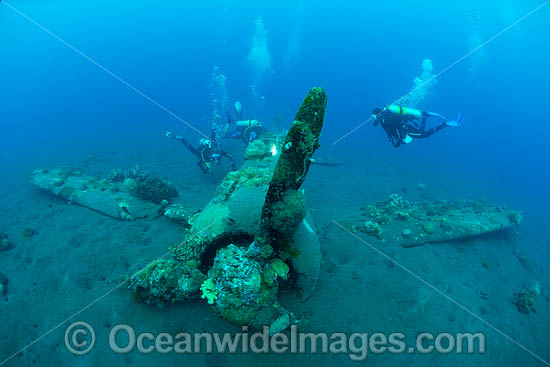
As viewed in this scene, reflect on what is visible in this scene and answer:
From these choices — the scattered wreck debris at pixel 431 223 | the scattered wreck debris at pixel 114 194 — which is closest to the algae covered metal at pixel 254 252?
the scattered wreck debris at pixel 114 194

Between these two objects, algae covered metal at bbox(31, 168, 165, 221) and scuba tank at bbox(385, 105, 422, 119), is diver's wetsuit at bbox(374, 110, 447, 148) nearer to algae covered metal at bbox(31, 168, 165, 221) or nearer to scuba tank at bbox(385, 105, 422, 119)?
scuba tank at bbox(385, 105, 422, 119)

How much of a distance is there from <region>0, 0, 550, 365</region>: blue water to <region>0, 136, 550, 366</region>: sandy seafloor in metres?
6.60

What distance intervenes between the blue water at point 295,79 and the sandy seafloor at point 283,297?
660cm

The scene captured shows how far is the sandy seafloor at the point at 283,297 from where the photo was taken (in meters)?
4.18

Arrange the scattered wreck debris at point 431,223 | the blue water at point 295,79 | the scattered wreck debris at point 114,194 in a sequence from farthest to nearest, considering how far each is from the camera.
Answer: the blue water at point 295,79 < the scattered wreck debris at point 114,194 < the scattered wreck debris at point 431,223

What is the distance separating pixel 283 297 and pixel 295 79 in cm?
7575

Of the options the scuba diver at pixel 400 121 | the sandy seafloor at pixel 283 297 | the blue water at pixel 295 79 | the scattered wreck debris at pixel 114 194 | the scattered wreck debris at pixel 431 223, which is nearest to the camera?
the sandy seafloor at pixel 283 297

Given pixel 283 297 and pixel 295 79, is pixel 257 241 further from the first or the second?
pixel 295 79

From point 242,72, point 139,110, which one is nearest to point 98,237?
point 139,110

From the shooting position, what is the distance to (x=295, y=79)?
72250 millimetres

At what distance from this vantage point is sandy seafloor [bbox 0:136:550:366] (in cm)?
418

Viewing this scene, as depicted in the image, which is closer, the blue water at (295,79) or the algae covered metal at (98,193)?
the algae covered metal at (98,193)

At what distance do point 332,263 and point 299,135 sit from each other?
4030 mm

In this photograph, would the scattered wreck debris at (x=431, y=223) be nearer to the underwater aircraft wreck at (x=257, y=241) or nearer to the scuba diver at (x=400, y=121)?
the underwater aircraft wreck at (x=257, y=241)
